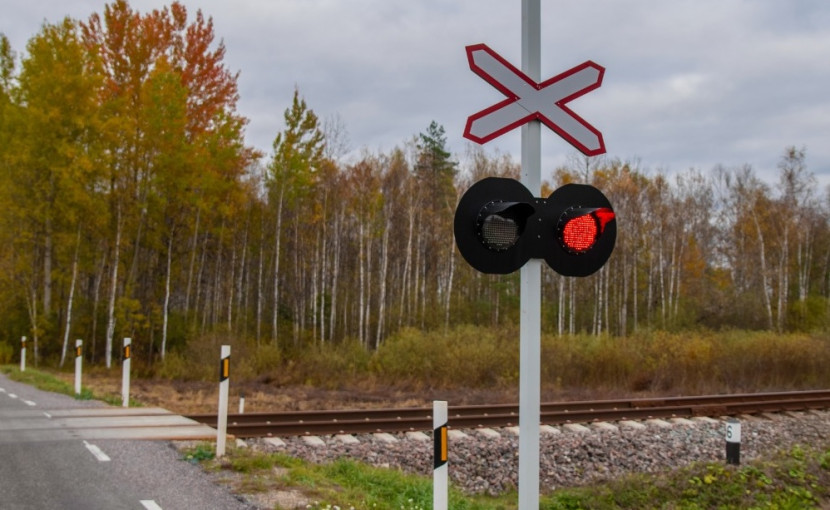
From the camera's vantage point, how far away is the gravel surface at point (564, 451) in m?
10.4

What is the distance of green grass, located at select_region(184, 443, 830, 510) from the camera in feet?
24.9

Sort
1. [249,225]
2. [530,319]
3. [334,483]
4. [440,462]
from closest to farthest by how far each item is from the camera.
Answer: [530,319], [440,462], [334,483], [249,225]

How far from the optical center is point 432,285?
43.5m

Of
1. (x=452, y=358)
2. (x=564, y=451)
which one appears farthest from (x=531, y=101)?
(x=452, y=358)

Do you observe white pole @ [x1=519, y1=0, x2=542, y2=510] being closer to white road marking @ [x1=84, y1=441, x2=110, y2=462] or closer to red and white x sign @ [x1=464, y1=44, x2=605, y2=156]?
red and white x sign @ [x1=464, y1=44, x2=605, y2=156]

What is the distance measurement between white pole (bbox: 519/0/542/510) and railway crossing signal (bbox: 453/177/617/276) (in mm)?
122

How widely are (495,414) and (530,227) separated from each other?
1078cm

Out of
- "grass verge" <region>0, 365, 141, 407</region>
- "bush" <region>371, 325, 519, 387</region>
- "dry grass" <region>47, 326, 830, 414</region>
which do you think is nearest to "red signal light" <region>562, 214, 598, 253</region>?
"grass verge" <region>0, 365, 141, 407</region>

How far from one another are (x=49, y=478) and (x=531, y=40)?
657 cm

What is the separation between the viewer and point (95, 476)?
7750 millimetres

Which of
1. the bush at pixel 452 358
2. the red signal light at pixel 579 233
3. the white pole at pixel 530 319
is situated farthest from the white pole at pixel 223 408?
the bush at pixel 452 358

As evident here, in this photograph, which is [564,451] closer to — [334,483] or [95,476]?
[334,483]

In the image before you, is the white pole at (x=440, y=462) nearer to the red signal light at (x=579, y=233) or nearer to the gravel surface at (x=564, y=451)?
the red signal light at (x=579, y=233)

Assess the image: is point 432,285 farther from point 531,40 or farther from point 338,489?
point 531,40
